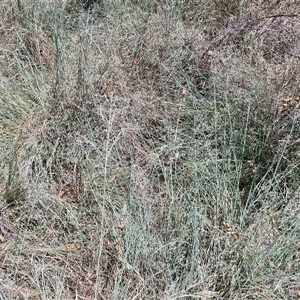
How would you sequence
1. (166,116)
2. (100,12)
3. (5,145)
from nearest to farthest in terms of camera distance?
(5,145) → (166,116) → (100,12)

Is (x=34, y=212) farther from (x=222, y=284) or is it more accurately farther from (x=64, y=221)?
(x=222, y=284)

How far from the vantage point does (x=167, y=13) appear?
2701 millimetres

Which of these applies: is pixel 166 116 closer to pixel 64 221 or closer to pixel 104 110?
pixel 104 110

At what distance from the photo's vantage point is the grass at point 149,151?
1.61 m

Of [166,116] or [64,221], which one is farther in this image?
[166,116]

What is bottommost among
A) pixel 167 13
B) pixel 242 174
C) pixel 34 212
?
pixel 34 212

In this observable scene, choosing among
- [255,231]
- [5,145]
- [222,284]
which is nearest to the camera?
[222,284]

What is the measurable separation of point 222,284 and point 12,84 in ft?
4.83

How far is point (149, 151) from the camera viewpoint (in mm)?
2129

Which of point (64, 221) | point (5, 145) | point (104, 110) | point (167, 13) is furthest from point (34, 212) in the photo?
point (167, 13)

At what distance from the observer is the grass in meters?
1.61

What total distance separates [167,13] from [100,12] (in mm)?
488

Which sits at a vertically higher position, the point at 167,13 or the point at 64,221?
the point at 167,13

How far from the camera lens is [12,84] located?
2.38 metres
